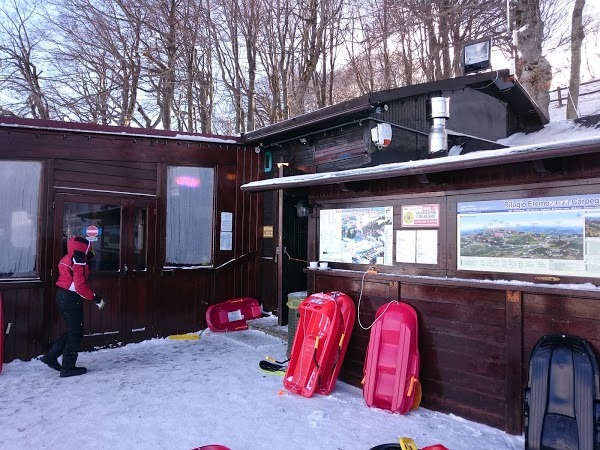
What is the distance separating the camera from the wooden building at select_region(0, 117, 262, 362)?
634 cm

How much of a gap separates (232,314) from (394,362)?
4176 mm

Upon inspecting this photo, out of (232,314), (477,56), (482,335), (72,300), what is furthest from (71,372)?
(477,56)

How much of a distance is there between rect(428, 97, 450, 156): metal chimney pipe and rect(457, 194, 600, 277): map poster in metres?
1.84

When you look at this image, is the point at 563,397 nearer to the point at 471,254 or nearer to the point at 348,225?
the point at 471,254

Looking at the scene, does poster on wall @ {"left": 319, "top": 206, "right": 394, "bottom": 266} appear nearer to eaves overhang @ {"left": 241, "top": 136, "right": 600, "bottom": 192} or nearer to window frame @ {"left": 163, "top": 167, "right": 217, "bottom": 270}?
eaves overhang @ {"left": 241, "top": 136, "right": 600, "bottom": 192}

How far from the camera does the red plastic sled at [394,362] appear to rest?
13.6 ft

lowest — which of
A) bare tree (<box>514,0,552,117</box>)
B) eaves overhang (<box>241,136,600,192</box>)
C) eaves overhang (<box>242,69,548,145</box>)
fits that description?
eaves overhang (<box>241,136,600,192</box>)

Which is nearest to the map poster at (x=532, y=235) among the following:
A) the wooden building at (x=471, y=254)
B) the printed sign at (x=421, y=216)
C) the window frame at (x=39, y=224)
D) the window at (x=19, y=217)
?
the wooden building at (x=471, y=254)

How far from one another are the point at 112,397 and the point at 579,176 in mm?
4868

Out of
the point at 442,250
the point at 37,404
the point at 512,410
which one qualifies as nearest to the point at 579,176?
the point at 442,250

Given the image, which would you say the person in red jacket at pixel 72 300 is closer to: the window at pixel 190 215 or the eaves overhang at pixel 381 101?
the window at pixel 190 215

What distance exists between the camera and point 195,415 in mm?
4195

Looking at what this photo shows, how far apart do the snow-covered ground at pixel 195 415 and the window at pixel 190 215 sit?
2285 mm

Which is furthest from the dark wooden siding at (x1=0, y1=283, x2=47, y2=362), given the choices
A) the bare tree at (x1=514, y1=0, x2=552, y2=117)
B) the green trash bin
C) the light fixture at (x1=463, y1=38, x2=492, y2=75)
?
the bare tree at (x1=514, y1=0, x2=552, y2=117)
